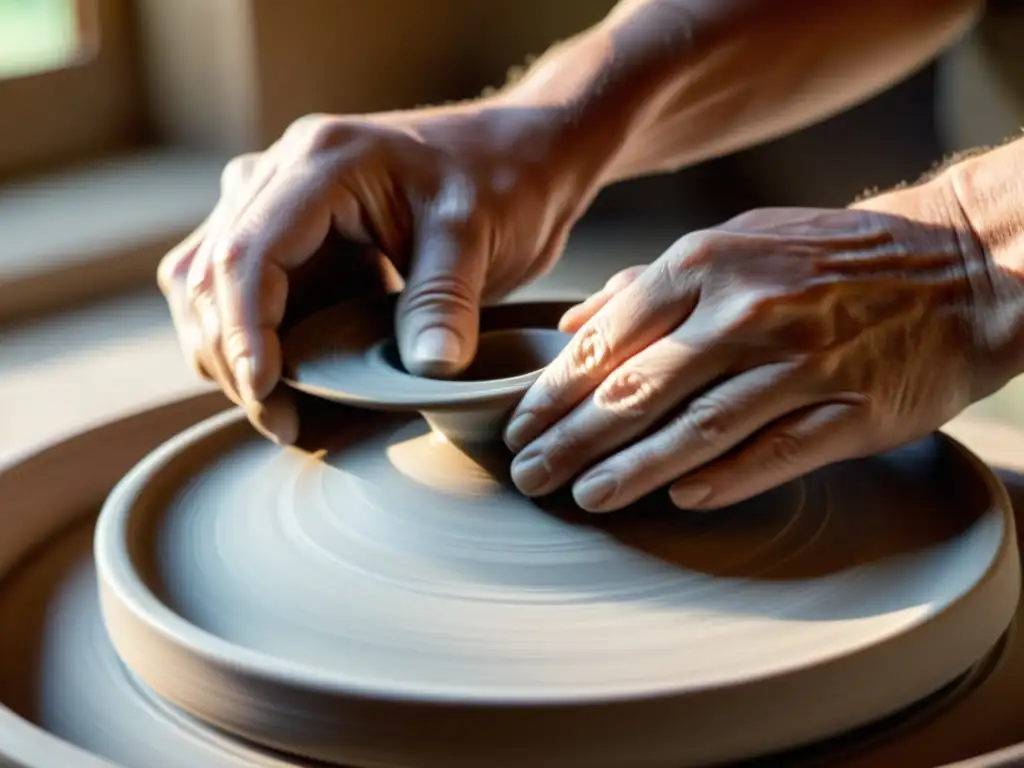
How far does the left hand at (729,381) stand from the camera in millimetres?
975

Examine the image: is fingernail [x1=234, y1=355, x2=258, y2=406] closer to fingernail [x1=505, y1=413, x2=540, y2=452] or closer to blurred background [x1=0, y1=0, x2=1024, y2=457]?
fingernail [x1=505, y1=413, x2=540, y2=452]

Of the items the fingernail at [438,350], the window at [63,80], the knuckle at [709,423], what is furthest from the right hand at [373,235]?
the window at [63,80]

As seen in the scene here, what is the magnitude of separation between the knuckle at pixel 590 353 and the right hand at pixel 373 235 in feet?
0.40

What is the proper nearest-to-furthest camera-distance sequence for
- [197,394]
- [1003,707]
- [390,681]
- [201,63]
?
[390,681] < [1003,707] < [197,394] < [201,63]

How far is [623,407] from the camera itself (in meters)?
0.98

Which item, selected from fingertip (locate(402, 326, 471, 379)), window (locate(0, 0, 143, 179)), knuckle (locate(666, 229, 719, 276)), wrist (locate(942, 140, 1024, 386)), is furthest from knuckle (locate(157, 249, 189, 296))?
window (locate(0, 0, 143, 179))

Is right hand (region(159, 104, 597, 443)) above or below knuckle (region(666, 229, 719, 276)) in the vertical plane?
below

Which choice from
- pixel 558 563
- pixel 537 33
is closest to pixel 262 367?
pixel 558 563

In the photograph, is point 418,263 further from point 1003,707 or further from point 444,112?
point 1003,707

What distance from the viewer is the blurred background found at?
1837mm

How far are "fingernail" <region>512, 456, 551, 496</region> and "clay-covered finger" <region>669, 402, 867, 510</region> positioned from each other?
10cm

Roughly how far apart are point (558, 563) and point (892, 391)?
31 centimetres

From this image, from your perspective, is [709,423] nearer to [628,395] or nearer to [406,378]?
[628,395]

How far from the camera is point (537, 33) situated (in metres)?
2.84
